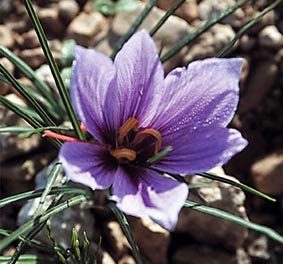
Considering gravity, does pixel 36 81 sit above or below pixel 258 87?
above

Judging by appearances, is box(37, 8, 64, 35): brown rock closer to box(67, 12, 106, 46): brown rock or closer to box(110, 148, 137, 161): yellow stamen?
box(67, 12, 106, 46): brown rock

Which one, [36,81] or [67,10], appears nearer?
[36,81]

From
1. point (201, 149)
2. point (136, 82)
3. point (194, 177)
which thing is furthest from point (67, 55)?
point (201, 149)

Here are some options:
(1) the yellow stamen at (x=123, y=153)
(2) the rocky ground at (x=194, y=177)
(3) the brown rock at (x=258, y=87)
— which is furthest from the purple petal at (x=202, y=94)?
(3) the brown rock at (x=258, y=87)

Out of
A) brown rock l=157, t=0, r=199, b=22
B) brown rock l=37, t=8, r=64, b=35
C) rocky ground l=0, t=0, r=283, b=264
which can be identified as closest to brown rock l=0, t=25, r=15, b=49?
rocky ground l=0, t=0, r=283, b=264

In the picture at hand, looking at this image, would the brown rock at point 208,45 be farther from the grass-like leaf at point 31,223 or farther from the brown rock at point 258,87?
the grass-like leaf at point 31,223

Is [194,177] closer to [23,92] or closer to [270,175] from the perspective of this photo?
[270,175]
